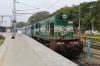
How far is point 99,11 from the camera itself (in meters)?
60.9

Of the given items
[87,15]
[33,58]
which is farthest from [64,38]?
[87,15]

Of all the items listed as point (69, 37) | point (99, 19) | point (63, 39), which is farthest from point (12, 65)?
point (99, 19)

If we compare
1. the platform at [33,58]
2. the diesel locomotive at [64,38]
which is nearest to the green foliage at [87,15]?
the diesel locomotive at [64,38]

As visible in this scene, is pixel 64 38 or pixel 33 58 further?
pixel 64 38

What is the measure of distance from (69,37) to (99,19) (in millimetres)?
45265

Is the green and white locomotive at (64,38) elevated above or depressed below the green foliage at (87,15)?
below

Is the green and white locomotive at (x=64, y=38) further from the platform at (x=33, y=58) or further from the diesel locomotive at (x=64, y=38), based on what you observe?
the platform at (x=33, y=58)

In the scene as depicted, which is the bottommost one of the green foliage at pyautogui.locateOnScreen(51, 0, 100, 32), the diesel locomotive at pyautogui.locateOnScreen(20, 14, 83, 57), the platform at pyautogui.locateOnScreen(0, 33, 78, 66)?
the platform at pyautogui.locateOnScreen(0, 33, 78, 66)

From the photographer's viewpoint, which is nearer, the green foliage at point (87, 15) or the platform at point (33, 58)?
the platform at point (33, 58)

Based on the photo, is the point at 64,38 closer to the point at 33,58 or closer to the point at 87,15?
the point at 33,58

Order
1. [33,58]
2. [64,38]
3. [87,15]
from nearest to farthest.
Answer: [33,58] < [64,38] < [87,15]

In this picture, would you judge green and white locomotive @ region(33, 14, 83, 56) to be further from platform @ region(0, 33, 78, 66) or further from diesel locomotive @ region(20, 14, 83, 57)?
platform @ region(0, 33, 78, 66)

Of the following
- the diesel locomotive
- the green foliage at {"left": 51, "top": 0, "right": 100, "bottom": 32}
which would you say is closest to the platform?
the diesel locomotive

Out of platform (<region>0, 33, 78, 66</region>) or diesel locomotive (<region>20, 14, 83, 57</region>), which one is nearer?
platform (<region>0, 33, 78, 66</region>)
